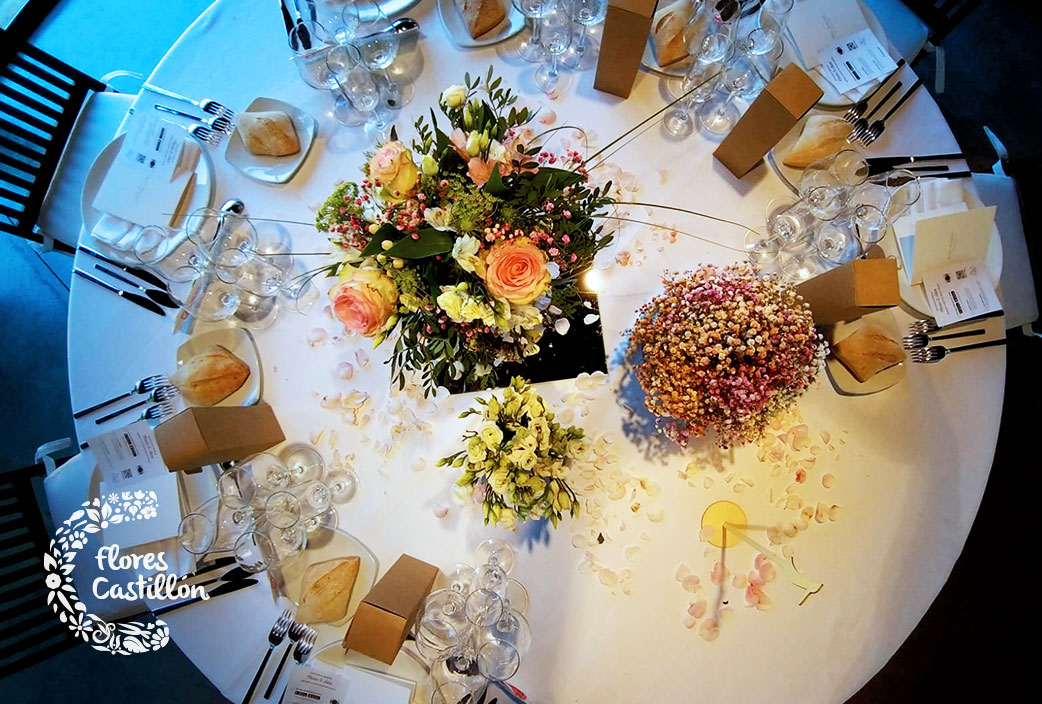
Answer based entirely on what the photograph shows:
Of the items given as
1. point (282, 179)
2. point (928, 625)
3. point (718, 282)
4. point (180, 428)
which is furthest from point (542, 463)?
point (928, 625)

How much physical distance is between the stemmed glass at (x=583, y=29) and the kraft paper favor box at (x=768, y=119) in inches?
19.7

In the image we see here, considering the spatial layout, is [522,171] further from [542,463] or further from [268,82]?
[268,82]

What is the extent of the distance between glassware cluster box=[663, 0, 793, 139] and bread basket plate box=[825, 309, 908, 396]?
26.5 inches

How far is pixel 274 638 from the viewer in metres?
1.56

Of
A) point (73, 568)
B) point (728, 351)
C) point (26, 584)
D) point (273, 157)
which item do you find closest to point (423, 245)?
point (728, 351)

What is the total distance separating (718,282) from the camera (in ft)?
4.46

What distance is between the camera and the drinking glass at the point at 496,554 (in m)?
1.57

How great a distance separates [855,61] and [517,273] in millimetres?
1328

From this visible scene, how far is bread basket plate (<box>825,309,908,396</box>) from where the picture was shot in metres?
1.56

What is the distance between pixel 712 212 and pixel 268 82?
1.42 meters

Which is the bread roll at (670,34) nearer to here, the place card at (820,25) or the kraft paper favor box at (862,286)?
the place card at (820,25)

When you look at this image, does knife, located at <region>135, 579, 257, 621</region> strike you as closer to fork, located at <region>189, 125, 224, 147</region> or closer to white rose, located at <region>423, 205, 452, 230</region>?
white rose, located at <region>423, 205, 452, 230</region>

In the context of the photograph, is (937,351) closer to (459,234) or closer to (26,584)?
(459,234)

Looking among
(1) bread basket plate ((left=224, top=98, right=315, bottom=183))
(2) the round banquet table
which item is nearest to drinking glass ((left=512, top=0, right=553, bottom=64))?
(2) the round banquet table
